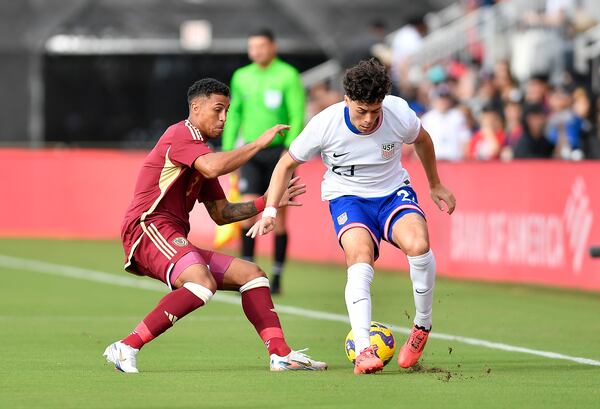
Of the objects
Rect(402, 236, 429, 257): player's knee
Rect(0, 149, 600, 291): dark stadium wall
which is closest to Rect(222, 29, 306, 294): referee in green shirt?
Rect(0, 149, 600, 291): dark stadium wall

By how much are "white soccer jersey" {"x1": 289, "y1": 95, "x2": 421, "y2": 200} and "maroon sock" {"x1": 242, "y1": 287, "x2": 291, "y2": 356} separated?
803 mm

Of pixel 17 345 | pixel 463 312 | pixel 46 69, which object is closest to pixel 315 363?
pixel 17 345

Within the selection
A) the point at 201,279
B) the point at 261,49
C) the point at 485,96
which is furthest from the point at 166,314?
the point at 485,96

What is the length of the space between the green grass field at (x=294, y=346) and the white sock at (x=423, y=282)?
1.06 ft

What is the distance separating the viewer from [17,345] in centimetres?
1095

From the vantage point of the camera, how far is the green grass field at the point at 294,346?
8203mm

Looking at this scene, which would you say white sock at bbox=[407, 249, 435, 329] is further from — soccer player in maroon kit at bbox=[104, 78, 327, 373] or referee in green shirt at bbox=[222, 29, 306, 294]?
referee in green shirt at bbox=[222, 29, 306, 294]

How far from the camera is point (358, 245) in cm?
945

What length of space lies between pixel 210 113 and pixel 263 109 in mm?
5953

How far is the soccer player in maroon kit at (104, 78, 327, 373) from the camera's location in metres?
9.20

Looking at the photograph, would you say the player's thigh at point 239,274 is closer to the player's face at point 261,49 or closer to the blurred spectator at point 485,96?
the player's face at point 261,49

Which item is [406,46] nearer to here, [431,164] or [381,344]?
[431,164]

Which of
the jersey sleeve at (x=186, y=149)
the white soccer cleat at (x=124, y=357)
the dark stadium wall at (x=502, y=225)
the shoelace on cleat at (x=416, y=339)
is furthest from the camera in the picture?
the dark stadium wall at (x=502, y=225)

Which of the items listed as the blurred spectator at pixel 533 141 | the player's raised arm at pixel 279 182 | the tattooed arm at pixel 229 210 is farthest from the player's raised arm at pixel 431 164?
the blurred spectator at pixel 533 141
